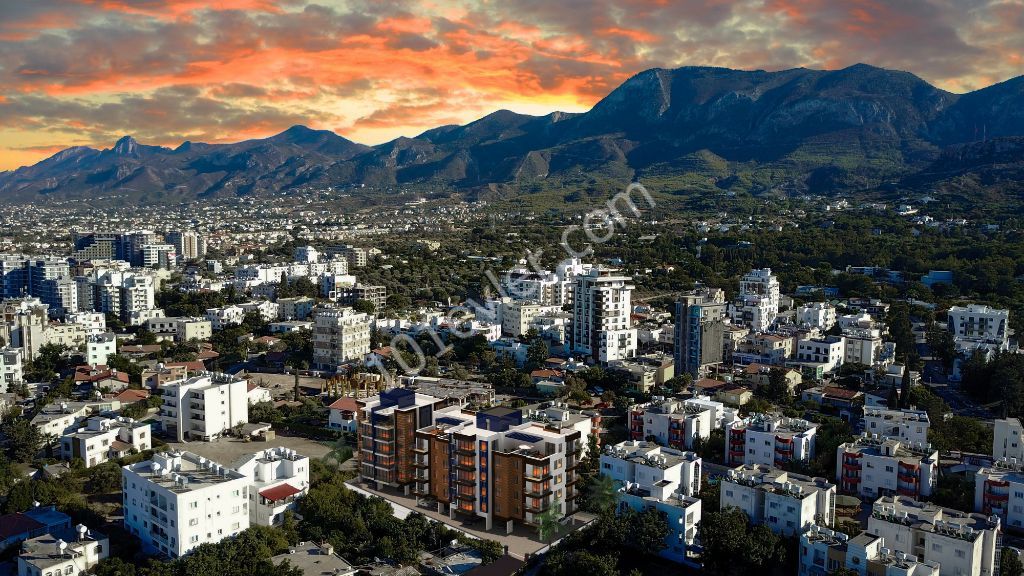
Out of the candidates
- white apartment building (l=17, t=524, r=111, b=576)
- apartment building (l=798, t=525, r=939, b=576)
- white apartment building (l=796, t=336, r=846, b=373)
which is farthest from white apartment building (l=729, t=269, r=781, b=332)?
white apartment building (l=17, t=524, r=111, b=576)

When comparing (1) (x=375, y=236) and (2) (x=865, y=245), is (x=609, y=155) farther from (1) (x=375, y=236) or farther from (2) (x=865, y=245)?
(2) (x=865, y=245)

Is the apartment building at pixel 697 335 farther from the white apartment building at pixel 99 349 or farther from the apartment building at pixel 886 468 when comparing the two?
the white apartment building at pixel 99 349

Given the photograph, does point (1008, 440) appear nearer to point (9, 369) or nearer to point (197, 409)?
point (197, 409)

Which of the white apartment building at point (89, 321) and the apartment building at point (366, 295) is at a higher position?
the apartment building at point (366, 295)

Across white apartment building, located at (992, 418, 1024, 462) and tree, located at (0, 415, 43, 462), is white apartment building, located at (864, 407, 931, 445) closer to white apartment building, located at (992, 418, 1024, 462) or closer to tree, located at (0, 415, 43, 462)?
white apartment building, located at (992, 418, 1024, 462)

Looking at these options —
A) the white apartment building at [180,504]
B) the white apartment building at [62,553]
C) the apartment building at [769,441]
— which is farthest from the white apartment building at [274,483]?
the apartment building at [769,441]

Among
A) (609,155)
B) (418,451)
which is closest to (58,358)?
(418,451)

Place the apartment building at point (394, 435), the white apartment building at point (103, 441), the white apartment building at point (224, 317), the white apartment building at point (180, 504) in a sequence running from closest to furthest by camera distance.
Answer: the white apartment building at point (180, 504) < the apartment building at point (394, 435) < the white apartment building at point (103, 441) < the white apartment building at point (224, 317)
